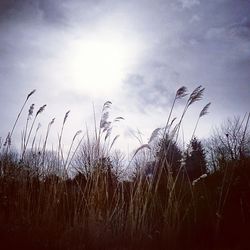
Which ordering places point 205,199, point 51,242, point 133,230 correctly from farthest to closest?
point 205,199 < point 133,230 < point 51,242

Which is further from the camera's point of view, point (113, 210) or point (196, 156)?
point (196, 156)

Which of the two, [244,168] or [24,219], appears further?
[244,168]

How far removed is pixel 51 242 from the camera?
3.25 meters

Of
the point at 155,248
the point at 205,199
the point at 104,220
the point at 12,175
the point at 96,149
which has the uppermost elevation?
the point at 96,149

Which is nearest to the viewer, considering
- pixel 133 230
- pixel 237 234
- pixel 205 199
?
pixel 133 230

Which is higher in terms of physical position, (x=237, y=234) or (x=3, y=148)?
(x=3, y=148)

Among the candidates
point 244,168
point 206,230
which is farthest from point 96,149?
point 244,168

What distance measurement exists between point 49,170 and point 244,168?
117 inches

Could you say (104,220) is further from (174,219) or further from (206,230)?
(206,230)

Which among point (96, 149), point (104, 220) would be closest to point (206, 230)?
point (104, 220)

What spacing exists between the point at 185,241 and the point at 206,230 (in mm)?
391

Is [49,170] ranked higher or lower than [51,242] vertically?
higher

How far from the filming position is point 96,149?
15.1 ft

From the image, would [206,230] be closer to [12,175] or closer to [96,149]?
[96,149]
